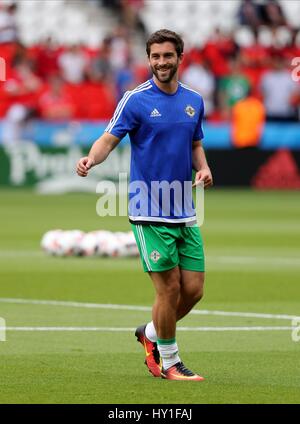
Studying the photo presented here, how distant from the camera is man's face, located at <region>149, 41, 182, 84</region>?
8992 mm

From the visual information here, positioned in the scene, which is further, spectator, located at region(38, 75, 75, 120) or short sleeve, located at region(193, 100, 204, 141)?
spectator, located at region(38, 75, 75, 120)

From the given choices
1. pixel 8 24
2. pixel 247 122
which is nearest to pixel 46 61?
pixel 8 24

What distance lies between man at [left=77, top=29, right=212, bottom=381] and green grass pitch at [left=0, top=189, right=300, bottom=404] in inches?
21.6

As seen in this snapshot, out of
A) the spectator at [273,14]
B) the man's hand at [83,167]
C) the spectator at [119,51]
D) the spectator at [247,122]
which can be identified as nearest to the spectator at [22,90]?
the spectator at [119,51]

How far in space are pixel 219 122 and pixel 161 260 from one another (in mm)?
24554

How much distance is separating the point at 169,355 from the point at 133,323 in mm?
2898

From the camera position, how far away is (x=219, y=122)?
33406 mm

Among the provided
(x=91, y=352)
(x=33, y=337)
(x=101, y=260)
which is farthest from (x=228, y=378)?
(x=101, y=260)

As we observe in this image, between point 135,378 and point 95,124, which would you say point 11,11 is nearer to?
point 95,124

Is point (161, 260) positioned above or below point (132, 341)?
above

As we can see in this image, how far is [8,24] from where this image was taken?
34.9m
